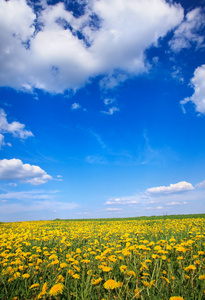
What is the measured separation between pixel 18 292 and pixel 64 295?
2.66ft

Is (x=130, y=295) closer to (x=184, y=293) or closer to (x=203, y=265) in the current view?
(x=184, y=293)

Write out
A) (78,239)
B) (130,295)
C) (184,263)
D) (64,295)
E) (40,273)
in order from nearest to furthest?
(130,295)
(64,295)
(40,273)
(184,263)
(78,239)

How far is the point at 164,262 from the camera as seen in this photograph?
14.1 ft

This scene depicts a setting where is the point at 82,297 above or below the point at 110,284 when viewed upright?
below

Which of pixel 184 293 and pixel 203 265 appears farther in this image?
pixel 203 265

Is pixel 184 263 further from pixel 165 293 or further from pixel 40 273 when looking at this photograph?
pixel 40 273

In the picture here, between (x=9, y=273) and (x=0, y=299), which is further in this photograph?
(x=9, y=273)

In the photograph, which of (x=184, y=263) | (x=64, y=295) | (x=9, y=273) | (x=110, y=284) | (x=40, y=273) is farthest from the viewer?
(x=184, y=263)

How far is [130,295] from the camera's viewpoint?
2885mm

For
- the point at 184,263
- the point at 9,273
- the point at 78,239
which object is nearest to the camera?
the point at 9,273

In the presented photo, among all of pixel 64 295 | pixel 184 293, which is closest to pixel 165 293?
pixel 184 293

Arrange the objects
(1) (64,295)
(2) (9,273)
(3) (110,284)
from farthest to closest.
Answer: (2) (9,273)
(1) (64,295)
(3) (110,284)

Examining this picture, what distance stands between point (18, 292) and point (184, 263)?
354cm

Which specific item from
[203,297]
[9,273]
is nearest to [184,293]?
[203,297]
